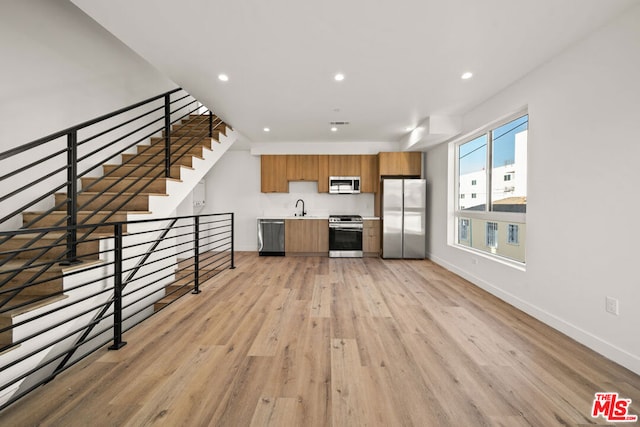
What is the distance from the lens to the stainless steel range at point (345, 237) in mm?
5730

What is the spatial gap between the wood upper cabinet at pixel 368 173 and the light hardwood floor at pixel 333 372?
11.1 feet

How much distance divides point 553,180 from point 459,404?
222 centimetres

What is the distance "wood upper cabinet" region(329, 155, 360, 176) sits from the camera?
5.98m

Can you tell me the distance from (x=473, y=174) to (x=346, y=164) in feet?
8.57

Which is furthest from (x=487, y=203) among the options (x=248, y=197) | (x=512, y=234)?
(x=248, y=197)

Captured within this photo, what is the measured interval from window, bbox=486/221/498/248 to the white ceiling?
1.72 m

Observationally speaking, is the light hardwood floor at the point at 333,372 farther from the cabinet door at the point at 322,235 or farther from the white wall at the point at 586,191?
the cabinet door at the point at 322,235

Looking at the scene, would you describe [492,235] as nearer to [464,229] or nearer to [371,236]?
[464,229]

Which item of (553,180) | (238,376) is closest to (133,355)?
(238,376)

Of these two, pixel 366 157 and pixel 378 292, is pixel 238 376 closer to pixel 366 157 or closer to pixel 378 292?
pixel 378 292

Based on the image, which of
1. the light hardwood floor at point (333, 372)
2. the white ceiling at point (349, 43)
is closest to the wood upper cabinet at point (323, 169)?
the white ceiling at point (349, 43)

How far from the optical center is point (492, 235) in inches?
147

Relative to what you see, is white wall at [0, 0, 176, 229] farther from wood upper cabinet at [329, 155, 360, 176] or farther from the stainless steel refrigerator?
the stainless steel refrigerator

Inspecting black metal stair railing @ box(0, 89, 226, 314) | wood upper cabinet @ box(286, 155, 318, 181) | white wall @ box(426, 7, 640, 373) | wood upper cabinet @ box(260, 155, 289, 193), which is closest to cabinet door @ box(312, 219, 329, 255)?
wood upper cabinet @ box(286, 155, 318, 181)
